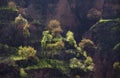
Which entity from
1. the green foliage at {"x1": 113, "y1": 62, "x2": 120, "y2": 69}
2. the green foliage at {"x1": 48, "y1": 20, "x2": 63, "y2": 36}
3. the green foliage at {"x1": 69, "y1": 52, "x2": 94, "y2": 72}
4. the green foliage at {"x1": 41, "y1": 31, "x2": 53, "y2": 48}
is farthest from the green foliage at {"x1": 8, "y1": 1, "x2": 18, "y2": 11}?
the green foliage at {"x1": 113, "y1": 62, "x2": 120, "y2": 69}

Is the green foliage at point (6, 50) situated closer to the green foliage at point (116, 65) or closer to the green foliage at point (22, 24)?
the green foliage at point (22, 24)

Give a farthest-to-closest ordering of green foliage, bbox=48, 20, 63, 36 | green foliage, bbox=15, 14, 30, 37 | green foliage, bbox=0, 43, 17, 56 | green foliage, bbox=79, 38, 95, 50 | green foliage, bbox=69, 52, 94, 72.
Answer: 1. green foliage, bbox=48, 20, 63, 36
2. green foliage, bbox=79, 38, 95, 50
3. green foliage, bbox=15, 14, 30, 37
4. green foliage, bbox=69, 52, 94, 72
5. green foliage, bbox=0, 43, 17, 56

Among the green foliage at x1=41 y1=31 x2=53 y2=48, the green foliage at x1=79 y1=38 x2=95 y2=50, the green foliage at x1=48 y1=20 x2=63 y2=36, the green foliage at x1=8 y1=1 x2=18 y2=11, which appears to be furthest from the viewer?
the green foliage at x1=8 y1=1 x2=18 y2=11

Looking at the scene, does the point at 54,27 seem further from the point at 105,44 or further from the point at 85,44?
the point at 105,44

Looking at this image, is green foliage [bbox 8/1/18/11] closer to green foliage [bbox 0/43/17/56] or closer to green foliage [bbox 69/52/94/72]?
green foliage [bbox 0/43/17/56]

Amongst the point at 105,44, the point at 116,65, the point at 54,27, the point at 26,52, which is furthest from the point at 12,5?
the point at 116,65

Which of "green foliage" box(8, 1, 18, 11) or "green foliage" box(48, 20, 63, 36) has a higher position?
"green foliage" box(8, 1, 18, 11)

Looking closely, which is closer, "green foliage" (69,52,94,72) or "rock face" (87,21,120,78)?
"green foliage" (69,52,94,72)

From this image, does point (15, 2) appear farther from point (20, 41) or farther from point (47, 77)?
point (47, 77)

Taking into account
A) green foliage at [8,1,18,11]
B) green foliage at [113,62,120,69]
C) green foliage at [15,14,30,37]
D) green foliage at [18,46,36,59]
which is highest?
green foliage at [8,1,18,11]
